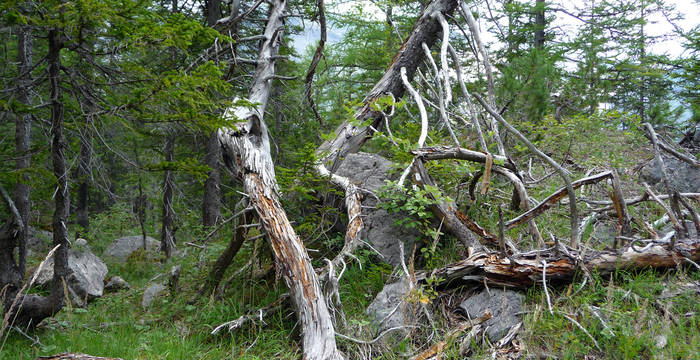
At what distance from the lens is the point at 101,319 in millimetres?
4973

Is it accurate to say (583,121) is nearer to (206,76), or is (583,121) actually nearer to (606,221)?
(606,221)

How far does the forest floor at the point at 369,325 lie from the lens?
2785 millimetres

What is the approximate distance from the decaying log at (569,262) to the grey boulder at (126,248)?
1166cm

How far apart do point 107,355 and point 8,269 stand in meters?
2.16

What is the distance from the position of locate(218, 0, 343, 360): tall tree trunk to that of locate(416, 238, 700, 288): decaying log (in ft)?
3.90

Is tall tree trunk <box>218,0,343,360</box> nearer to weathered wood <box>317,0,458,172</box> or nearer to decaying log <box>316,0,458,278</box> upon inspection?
decaying log <box>316,0,458,278</box>

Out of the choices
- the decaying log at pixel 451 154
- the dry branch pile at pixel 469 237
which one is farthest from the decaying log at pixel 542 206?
the decaying log at pixel 451 154

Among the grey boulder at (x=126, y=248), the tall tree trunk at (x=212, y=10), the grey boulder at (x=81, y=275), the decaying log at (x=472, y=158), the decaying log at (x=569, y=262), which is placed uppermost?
the tall tree trunk at (x=212, y=10)

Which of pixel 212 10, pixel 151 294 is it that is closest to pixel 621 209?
pixel 151 294

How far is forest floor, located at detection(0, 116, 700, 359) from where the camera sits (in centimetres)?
279

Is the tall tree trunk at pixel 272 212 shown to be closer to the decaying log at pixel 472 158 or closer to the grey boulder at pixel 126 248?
the decaying log at pixel 472 158

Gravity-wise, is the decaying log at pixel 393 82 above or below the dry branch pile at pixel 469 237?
above

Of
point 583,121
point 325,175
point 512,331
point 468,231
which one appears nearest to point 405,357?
point 512,331

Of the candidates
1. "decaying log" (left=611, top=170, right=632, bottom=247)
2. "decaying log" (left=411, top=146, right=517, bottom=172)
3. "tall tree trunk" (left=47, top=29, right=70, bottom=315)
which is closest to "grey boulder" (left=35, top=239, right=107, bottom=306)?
"tall tree trunk" (left=47, top=29, right=70, bottom=315)
